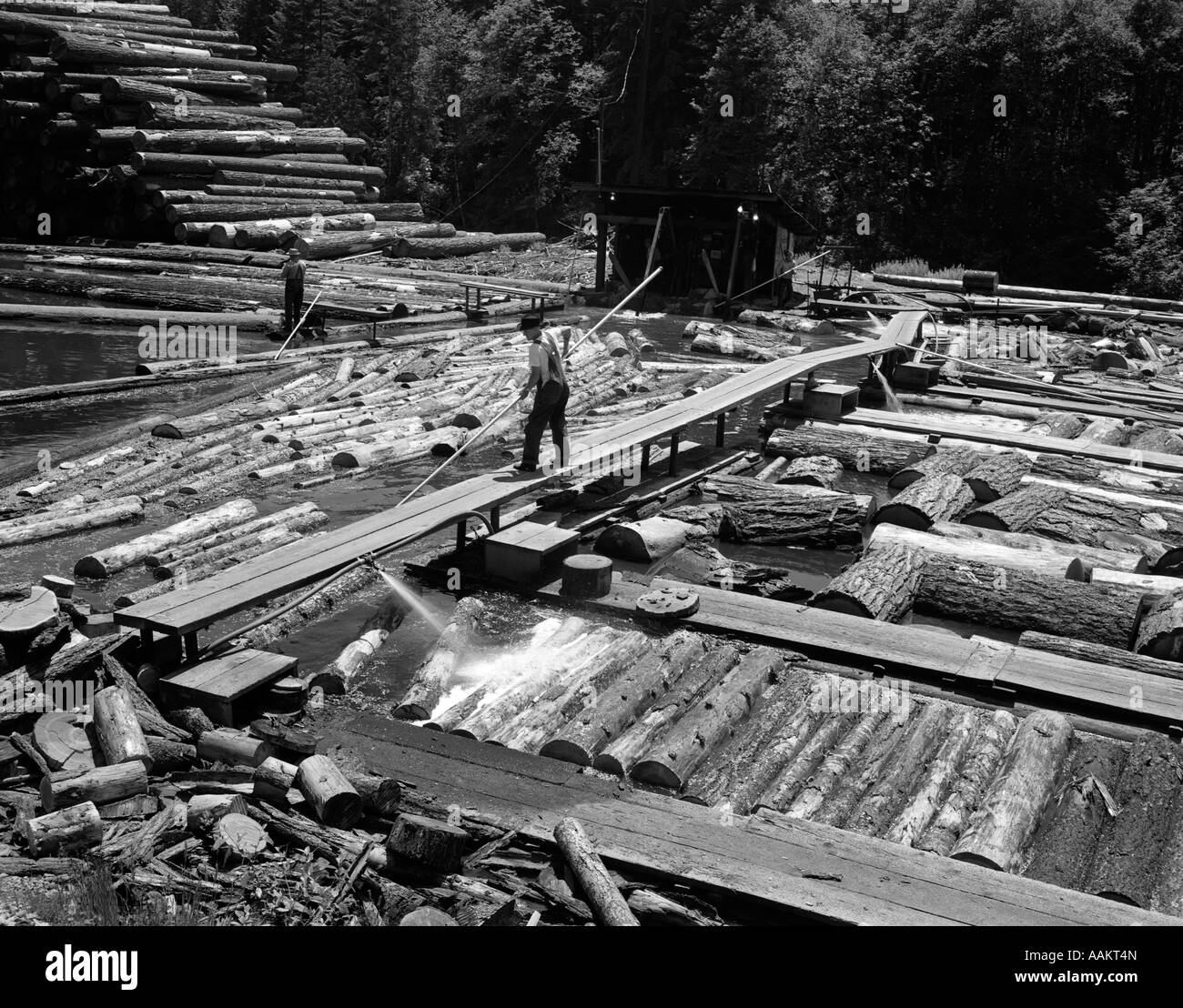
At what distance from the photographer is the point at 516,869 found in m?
5.89

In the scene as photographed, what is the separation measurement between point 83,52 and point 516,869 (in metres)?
30.4

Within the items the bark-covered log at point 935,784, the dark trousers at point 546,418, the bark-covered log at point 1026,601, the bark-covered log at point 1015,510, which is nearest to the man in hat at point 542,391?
the dark trousers at point 546,418

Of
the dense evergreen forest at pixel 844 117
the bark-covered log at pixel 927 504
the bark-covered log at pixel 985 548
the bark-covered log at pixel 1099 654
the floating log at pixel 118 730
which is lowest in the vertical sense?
the bark-covered log at pixel 1099 654

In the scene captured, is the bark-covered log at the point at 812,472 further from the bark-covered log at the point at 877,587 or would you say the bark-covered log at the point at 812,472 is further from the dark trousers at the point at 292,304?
the dark trousers at the point at 292,304

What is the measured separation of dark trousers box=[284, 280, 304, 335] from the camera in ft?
68.5

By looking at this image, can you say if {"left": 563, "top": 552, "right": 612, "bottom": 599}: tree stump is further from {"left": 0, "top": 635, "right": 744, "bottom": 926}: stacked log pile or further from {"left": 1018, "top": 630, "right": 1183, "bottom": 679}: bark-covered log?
{"left": 1018, "top": 630, "right": 1183, "bottom": 679}: bark-covered log

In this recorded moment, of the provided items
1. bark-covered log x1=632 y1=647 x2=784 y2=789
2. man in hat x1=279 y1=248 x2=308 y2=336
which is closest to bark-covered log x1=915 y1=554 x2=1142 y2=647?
bark-covered log x1=632 y1=647 x2=784 y2=789

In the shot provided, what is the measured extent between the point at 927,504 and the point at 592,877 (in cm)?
744

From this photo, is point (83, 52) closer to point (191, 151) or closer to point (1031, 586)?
point (191, 151)

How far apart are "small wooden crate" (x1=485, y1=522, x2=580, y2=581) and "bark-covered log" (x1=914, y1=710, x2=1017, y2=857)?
3902 mm

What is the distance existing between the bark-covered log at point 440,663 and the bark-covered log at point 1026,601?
3.93 m

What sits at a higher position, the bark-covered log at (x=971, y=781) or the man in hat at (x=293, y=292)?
the man in hat at (x=293, y=292)

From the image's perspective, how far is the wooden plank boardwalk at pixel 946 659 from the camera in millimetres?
7895
